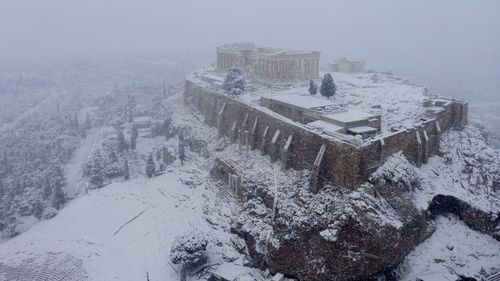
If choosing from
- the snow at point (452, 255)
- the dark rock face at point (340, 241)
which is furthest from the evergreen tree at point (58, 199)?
the snow at point (452, 255)

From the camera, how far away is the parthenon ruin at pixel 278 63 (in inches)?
2356

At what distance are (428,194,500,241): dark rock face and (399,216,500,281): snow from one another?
1.69 ft

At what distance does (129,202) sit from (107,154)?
957 inches

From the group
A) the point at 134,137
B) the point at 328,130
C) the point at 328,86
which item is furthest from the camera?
the point at 134,137

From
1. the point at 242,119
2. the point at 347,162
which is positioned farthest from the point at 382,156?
the point at 242,119

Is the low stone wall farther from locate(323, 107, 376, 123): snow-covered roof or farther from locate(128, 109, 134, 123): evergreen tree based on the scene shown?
locate(128, 109, 134, 123): evergreen tree

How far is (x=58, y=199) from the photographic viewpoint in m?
58.1

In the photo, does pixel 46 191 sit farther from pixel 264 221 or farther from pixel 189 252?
pixel 264 221

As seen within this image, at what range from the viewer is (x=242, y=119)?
48375mm

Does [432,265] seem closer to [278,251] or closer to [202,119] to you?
[278,251]

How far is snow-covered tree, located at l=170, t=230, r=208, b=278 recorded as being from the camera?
110 feet

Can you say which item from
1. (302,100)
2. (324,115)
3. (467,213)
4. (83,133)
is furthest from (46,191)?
(467,213)

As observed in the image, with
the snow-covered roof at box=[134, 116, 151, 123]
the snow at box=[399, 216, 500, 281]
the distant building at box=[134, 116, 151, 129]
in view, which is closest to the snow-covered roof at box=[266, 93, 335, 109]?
the snow at box=[399, 216, 500, 281]

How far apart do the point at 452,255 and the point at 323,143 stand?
13.5 m
